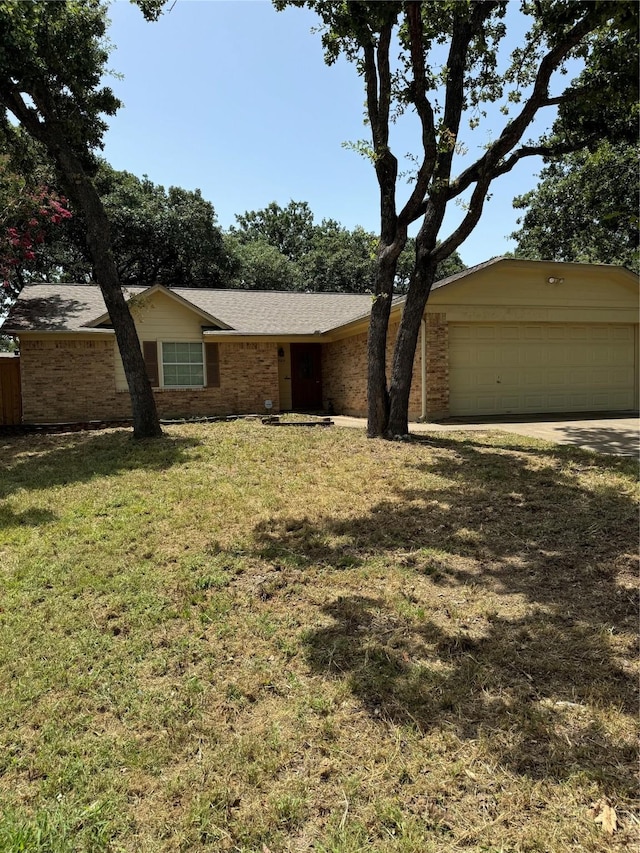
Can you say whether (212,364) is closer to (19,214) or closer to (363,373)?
(363,373)

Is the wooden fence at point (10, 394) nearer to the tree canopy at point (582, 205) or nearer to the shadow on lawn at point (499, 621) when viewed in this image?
the shadow on lawn at point (499, 621)

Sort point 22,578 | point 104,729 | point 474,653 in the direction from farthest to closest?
point 22,578
point 474,653
point 104,729

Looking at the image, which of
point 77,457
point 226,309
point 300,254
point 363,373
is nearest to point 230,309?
point 226,309

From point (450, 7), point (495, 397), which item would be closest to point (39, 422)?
point (495, 397)

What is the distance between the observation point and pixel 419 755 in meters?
2.30

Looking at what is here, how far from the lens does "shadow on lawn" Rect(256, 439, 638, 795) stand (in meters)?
2.46

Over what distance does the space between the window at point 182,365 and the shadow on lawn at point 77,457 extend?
14.6ft

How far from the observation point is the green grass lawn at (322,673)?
→ 6.66ft

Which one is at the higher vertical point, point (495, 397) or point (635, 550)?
point (495, 397)

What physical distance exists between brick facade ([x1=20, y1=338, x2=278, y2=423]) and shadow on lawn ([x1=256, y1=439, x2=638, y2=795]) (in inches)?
431

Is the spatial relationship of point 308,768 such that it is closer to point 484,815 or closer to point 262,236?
point 484,815

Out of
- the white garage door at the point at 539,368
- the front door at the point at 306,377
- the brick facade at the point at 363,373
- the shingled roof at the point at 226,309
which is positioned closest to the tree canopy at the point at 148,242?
the shingled roof at the point at 226,309

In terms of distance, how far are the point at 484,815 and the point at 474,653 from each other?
1.10 m

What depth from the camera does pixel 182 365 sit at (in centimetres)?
1588
